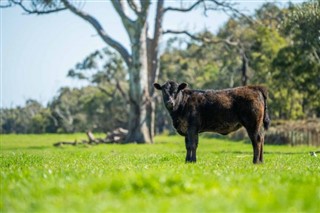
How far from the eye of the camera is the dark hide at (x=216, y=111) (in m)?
15.9

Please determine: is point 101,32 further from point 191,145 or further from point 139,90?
point 191,145

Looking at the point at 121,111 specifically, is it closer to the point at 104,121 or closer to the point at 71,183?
the point at 104,121

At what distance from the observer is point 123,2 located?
46.4 meters

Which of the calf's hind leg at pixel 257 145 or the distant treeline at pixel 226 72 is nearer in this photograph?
the calf's hind leg at pixel 257 145

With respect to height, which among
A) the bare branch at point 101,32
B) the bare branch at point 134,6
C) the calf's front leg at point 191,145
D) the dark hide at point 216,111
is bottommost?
the calf's front leg at point 191,145

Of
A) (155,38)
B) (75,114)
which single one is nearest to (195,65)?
(75,114)

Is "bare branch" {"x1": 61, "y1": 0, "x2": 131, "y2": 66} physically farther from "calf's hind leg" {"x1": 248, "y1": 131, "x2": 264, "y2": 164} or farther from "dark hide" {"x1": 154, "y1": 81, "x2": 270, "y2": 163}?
"calf's hind leg" {"x1": 248, "y1": 131, "x2": 264, "y2": 164}

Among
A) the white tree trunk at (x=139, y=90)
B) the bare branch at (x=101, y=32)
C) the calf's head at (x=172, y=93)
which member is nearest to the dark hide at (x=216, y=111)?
the calf's head at (x=172, y=93)

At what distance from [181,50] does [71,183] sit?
295 ft

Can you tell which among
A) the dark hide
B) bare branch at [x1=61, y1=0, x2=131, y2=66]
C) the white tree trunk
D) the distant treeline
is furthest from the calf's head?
bare branch at [x1=61, y1=0, x2=131, y2=66]

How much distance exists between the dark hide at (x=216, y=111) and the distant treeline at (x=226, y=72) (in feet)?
63.7

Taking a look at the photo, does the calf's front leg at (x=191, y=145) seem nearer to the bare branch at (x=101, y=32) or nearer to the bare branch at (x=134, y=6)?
the bare branch at (x=134, y=6)

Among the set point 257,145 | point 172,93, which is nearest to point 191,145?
point 172,93

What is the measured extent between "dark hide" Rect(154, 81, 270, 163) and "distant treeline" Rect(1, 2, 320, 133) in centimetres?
1942
